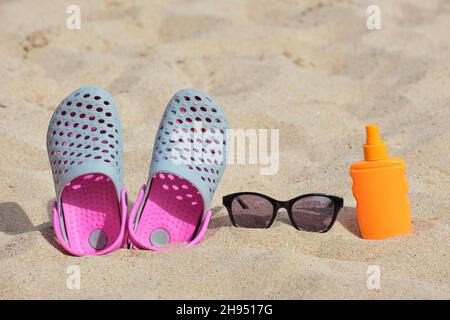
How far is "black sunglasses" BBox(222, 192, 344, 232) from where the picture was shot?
6.33ft

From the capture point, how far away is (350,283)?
1616 mm

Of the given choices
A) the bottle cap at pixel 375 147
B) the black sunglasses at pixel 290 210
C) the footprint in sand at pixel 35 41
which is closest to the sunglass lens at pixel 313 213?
the black sunglasses at pixel 290 210

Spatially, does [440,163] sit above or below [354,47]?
below

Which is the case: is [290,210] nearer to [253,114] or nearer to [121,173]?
[121,173]

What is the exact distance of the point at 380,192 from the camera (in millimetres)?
1877

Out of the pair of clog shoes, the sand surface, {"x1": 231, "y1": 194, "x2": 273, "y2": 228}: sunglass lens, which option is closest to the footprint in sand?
the sand surface

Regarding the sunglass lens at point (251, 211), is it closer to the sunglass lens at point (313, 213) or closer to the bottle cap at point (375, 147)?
the sunglass lens at point (313, 213)

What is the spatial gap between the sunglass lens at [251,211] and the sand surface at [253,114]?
34mm

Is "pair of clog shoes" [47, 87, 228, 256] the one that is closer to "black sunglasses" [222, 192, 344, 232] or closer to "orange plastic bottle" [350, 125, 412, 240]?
"black sunglasses" [222, 192, 344, 232]

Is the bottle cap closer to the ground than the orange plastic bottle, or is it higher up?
higher up

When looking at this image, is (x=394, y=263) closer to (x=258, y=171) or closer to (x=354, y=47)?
(x=258, y=171)

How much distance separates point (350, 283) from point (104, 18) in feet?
7.17

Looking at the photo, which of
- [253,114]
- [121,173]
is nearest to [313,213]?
[121,173]
